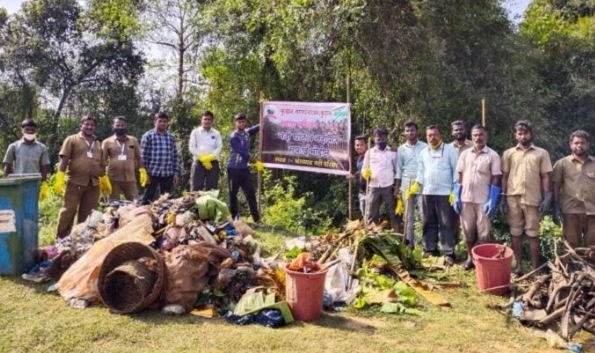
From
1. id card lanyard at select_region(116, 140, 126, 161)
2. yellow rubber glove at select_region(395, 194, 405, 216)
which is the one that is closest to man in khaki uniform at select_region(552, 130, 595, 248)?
yellow rubber glove at select_region(395, 194, 405, 216)

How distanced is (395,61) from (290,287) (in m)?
6.03

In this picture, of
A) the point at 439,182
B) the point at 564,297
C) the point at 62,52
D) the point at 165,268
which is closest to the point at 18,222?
the point at 165,268

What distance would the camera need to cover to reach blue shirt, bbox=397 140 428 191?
264 inches

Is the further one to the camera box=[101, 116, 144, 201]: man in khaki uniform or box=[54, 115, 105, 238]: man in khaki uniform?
box=[101, 116, 144, 201]: man in khaki uniform

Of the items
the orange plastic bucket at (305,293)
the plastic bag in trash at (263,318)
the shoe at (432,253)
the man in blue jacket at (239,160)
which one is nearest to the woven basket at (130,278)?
the plastic bag in trash at (263,318)

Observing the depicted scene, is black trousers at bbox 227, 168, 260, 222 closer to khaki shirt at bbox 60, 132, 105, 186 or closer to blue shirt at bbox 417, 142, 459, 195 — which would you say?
khaki shirt at bbox 60, 132, 105, 186

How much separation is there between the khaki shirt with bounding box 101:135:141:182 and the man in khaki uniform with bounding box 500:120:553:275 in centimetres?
→ 485

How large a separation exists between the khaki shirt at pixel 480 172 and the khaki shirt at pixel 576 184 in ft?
2.02

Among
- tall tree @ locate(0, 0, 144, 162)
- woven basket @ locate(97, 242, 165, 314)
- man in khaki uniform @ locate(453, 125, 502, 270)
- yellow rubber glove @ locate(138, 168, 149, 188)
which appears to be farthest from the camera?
tall tree @ locate(0, 0, 144, 162)

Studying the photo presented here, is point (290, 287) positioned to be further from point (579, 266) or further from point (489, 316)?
point (579, 266)

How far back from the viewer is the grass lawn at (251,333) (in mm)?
3877

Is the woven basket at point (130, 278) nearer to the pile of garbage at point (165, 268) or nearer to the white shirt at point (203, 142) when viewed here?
the pile of garbage at point (165, 268)

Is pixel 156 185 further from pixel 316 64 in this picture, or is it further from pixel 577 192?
pixel 577 192

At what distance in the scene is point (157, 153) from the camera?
7527mm
